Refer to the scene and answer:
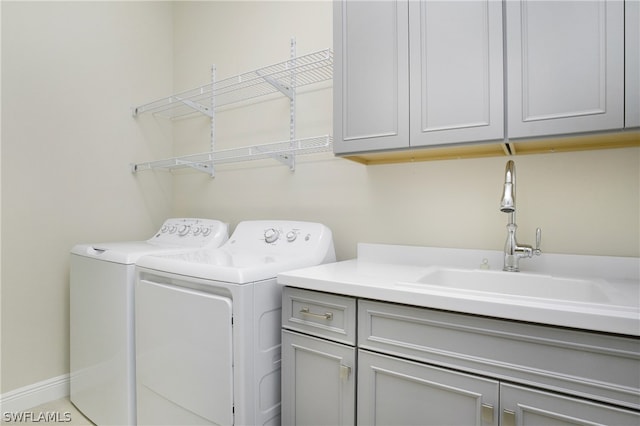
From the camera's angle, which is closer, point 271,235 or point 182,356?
point 182,356

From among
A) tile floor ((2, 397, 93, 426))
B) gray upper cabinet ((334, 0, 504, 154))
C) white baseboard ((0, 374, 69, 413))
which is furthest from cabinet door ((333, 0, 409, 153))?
white baseboard ((0, 374, 69, 413))

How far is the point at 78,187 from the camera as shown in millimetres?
2305

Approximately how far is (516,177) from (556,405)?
0.87m

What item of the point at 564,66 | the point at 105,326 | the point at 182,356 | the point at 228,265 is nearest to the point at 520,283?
the point at 564,66

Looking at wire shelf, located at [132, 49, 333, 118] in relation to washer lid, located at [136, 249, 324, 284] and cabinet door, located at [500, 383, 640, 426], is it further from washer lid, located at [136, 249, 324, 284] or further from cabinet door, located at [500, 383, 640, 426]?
cabinet door, located at [500, 383, 640, 426]

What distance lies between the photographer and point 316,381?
1.30 meters

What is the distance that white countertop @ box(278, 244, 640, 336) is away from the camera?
2.86 feet

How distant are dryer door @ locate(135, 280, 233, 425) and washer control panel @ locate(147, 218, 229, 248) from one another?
549 mm

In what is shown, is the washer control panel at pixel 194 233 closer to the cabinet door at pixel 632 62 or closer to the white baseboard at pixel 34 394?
the white baseboard at pixel 34 394

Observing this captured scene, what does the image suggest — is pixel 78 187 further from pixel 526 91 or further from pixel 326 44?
pixel 526 91

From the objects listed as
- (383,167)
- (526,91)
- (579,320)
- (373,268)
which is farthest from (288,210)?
(579,320)

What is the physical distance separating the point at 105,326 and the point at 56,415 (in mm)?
697

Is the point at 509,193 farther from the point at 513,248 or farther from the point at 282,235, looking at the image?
the point at 282,235

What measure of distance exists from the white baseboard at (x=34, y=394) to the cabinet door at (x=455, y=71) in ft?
8.12
